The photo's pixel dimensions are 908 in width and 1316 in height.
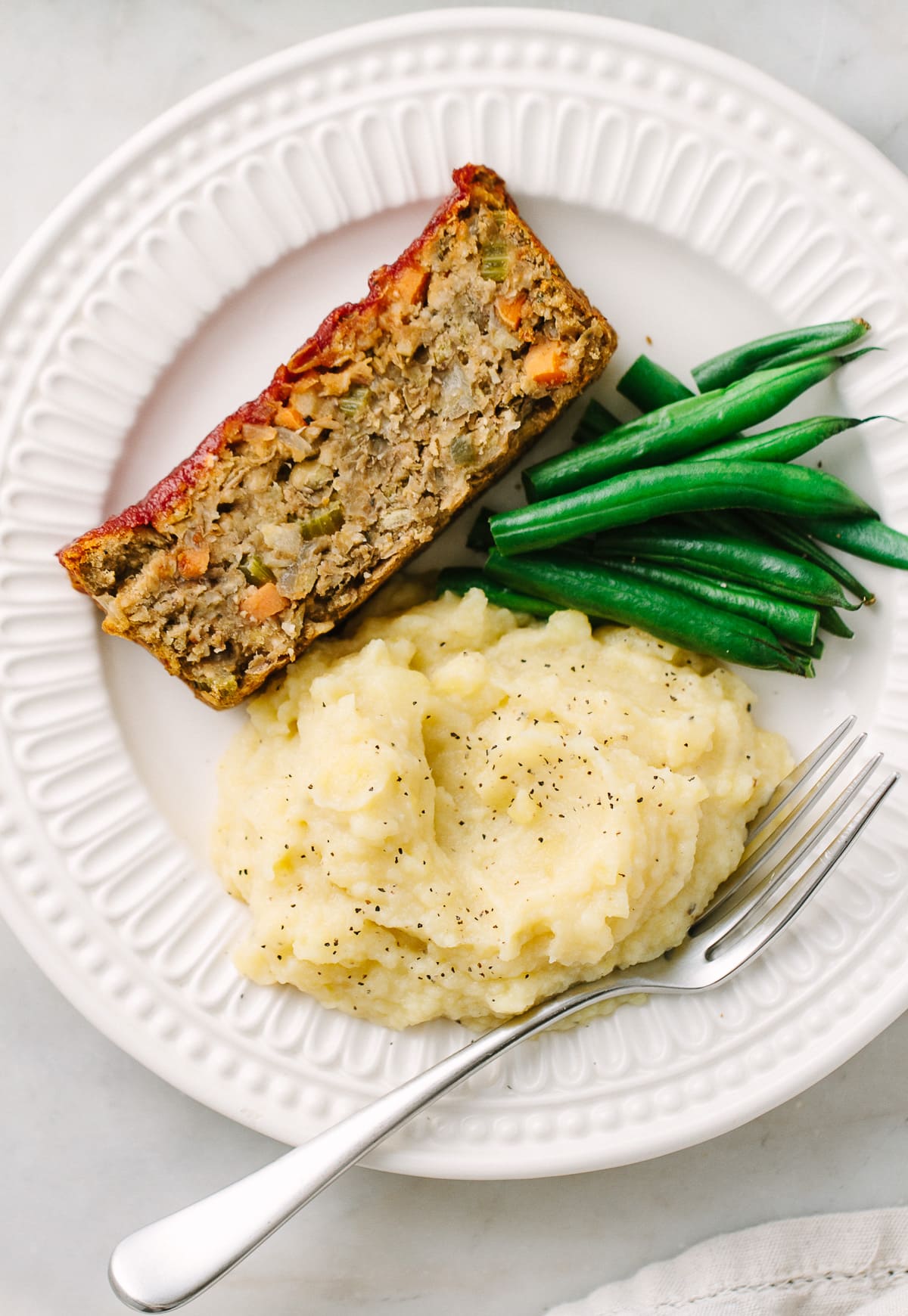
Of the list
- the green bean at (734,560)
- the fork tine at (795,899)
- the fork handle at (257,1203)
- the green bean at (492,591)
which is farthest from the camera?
the green bean at (492,591)

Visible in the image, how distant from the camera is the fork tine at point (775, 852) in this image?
3.41 metres

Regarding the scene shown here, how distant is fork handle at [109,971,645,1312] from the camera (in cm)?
321

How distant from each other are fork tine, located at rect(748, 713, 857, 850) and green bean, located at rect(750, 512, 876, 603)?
48 cm

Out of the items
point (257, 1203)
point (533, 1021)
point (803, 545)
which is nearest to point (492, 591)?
point (803, 545)

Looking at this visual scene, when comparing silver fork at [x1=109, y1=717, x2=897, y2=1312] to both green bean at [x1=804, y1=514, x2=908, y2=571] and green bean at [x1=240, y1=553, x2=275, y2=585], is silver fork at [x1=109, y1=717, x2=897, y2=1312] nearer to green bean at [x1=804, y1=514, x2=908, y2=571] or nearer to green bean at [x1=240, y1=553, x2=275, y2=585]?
green bean at [x1=804, y1=514, x2=908, y2=571]

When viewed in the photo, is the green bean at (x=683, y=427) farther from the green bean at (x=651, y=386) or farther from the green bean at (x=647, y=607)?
the green bean at (x=647, y=607)

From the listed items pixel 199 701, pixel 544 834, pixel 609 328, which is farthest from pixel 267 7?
pixel 544 834

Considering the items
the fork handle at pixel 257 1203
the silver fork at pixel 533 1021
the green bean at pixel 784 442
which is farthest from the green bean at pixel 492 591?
the fork handle at pixel 257 1203

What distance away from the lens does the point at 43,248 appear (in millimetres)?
3570

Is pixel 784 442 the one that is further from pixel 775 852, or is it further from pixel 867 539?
pixel 775 852

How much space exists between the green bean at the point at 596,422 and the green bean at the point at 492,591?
646mm

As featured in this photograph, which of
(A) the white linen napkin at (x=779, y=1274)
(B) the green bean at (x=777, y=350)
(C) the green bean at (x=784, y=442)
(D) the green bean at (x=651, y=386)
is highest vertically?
(D) the green bean at (x=651, y=386)

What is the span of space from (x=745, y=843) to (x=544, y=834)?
2.71 ft

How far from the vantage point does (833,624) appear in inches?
143
